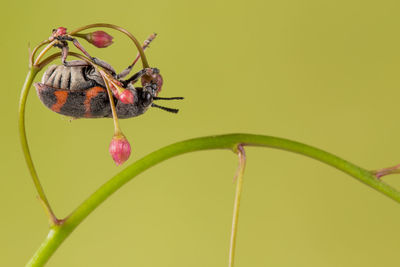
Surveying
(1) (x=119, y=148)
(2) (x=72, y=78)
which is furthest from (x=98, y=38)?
(1) (x=119, y=148)

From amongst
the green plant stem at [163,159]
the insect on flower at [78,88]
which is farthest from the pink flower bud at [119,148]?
the insect on flower at [78,88]

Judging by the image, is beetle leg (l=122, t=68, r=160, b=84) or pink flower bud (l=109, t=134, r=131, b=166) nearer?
pink flower bud (l=109, t=134, r=131, b=166)

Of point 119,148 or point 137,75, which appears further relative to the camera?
point 137,75

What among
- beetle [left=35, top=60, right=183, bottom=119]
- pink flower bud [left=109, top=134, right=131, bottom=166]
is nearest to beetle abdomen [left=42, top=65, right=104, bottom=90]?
beetle [left=35, top=60, right=183, bottom=119]

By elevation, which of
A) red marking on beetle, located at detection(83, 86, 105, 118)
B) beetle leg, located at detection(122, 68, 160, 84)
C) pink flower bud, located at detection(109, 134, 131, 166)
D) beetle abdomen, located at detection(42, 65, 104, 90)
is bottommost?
pink flower bud, located at detection(109, 134, 131, 166)

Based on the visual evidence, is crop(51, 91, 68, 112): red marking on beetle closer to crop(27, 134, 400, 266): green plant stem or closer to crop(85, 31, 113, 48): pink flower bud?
crop(85, 31, 113, 48): pink flower bud

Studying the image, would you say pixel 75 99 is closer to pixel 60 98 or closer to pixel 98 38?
pixel 60 98
